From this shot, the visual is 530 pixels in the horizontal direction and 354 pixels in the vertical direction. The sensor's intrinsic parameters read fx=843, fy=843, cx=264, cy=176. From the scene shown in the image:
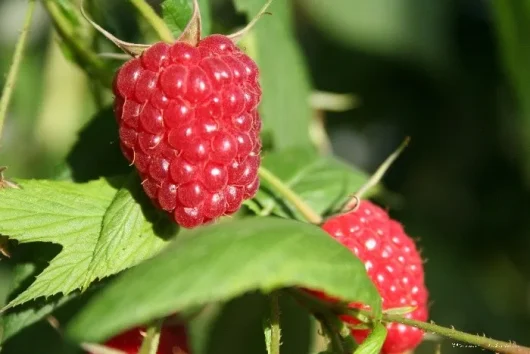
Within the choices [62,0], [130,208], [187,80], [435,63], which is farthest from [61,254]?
[435,63]

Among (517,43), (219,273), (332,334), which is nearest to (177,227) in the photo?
(332,334)

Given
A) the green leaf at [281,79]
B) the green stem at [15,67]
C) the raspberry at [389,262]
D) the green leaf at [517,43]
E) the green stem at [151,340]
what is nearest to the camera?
the green stem at [151,340]

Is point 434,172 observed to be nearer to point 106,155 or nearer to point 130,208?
point 106,155

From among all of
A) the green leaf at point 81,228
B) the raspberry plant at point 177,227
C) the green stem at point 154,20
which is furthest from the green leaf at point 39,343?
the green stem at point 154,20

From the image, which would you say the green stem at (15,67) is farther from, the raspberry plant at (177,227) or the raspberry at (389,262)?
the raspberry at (389,262)

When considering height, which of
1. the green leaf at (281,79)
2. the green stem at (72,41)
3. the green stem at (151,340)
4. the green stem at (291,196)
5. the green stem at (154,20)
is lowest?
the green leaf at (281,79)

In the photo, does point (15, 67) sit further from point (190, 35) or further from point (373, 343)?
point (373, 343)

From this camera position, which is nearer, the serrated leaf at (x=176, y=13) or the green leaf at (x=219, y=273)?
the green leaf at (x=219, y=273)
